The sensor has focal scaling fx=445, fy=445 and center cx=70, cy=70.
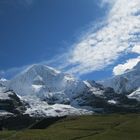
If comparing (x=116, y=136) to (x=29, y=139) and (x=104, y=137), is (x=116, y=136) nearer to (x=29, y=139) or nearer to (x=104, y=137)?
(x=104, y=137)

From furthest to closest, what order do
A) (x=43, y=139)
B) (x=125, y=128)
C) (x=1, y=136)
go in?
1. (x=1, y=136)
2. (x=125, y=128)
3. (x=43, y=139)

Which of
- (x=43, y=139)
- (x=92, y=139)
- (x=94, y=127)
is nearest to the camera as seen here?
(x=92, y=139)

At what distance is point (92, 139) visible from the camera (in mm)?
108500

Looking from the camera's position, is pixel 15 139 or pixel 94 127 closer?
pixel 15 139

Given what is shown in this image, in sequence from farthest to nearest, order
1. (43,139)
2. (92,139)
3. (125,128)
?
(125,128) < (43,139) < (92,139)

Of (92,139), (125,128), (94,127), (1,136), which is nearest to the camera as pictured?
(92,139)

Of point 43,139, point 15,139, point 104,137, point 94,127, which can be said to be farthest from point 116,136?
point 94,127

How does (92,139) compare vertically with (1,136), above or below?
below

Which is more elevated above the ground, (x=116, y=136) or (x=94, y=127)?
(x=94, y=127)

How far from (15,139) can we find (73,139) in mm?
18293

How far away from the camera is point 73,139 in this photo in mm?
114250

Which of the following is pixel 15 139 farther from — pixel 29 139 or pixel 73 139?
pixel 73 139

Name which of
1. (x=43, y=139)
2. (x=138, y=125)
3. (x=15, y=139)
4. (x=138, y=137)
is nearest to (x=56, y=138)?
(x=43, y=139)

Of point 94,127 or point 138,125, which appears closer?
point 138,125
